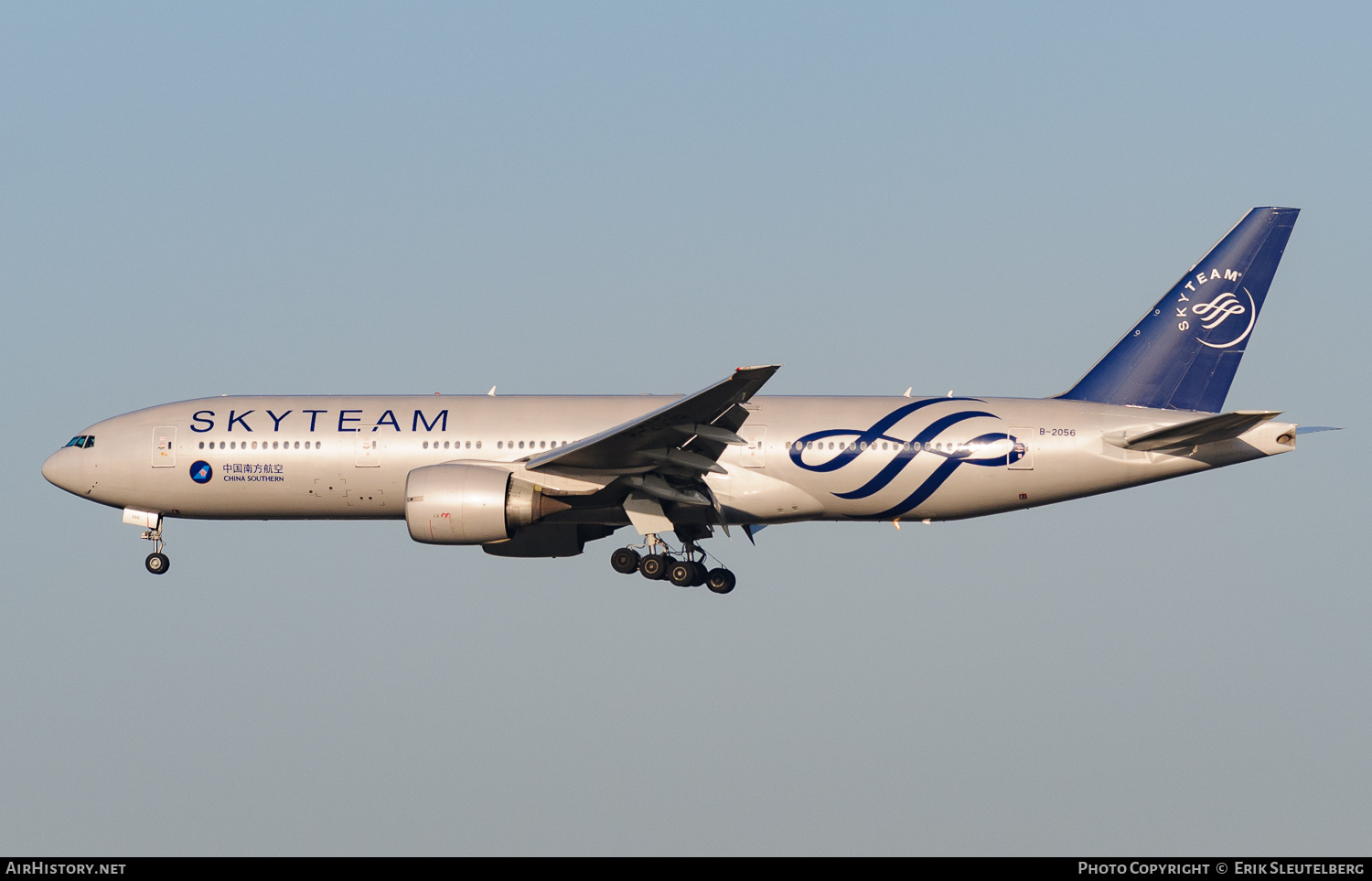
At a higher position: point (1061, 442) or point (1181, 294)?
point (1181, 294)

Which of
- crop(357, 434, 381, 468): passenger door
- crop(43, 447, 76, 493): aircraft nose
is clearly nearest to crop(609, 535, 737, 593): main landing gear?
crop(357, 434, 381, 468): passenger door

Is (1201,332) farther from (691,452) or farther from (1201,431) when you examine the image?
(691,452)

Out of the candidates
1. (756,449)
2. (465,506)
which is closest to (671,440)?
(756,449)

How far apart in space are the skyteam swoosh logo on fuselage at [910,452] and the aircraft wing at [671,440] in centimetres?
235

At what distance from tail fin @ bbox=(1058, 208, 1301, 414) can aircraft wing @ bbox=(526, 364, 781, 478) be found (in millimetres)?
8939

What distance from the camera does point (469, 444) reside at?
3366 centimetres

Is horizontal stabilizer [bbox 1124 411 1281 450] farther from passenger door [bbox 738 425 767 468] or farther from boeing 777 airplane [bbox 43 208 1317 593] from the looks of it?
passenger door [bbox 738 425 767 468]

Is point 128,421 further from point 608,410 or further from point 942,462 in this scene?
point 942,462

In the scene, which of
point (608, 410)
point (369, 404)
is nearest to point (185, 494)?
point (369, 404)

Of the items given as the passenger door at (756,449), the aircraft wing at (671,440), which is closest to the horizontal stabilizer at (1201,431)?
the passenger door at (756,449)

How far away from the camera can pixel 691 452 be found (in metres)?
31.4

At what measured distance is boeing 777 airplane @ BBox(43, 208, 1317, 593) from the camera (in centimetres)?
3142

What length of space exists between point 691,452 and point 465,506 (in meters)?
4.78

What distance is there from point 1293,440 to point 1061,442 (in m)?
4.72
